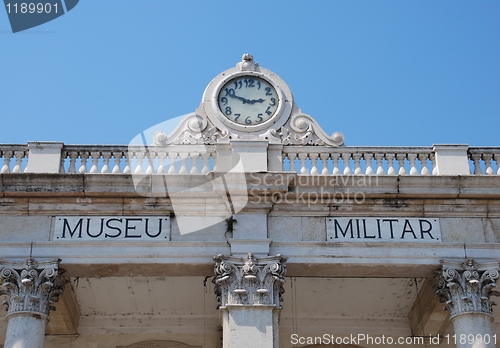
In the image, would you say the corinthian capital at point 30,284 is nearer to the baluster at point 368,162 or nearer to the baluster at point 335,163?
the baluster at point 335,163

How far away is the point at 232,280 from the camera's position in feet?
52.5

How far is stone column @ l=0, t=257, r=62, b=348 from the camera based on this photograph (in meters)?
15.5

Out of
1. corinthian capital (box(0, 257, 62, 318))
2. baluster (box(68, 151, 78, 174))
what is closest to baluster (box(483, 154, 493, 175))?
baluster (box(68, 151, 78, 174))

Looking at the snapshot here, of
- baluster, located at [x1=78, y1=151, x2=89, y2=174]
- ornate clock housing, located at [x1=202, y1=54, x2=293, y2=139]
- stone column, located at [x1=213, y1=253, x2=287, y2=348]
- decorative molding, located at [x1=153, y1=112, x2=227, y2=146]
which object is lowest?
stone column, located at [x1=213, y1=253, x2=287, y2=348]

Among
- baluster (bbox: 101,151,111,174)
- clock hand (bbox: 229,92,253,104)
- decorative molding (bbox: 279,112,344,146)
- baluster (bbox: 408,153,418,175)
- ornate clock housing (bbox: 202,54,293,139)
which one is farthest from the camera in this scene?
clock hand (bbox: 229,92,253,104)

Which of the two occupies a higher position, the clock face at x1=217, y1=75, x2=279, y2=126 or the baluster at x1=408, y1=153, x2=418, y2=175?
the clock face at x1=217, y1=75, x2=279, y2=126

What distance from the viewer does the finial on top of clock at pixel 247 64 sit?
1875 centimetres

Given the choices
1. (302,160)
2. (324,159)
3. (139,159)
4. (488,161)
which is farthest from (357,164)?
(139,159)

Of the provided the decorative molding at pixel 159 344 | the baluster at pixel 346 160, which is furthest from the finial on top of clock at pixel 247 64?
the decorative molding at pixel 159 344

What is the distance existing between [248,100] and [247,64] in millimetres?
827

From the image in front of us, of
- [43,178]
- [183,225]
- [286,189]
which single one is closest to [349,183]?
[286,189]

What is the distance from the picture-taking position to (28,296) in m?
15.8

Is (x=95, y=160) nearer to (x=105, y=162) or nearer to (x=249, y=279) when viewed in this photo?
(x=105, y=162)

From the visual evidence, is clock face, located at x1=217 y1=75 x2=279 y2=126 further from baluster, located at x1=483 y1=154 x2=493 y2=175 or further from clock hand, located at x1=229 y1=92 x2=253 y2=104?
baluster, located at x1=483 y1=154 x2=493 y2=175
